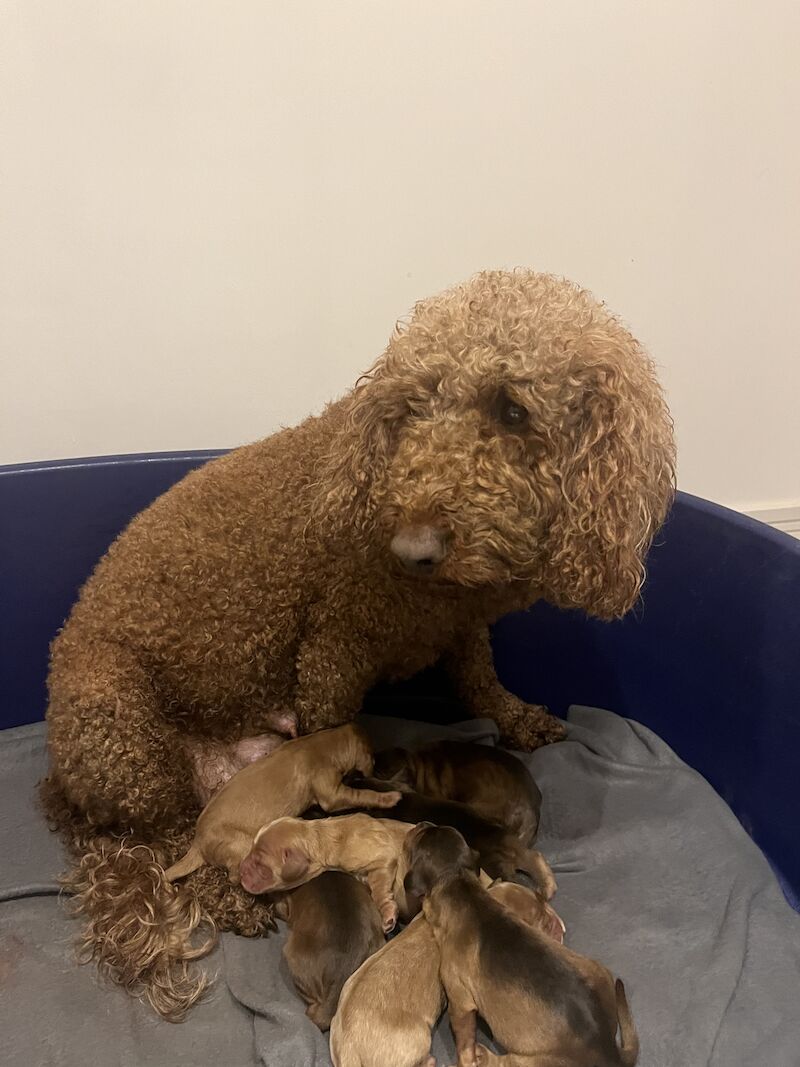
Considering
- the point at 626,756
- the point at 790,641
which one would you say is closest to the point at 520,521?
the point at 790,641

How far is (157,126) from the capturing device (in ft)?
4.62

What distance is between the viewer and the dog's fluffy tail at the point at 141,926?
3.82 ft

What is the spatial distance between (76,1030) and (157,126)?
1.39 meters

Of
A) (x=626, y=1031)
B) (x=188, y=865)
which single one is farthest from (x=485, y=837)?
(x=188, y=865)

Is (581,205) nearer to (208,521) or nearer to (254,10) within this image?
(254,10)

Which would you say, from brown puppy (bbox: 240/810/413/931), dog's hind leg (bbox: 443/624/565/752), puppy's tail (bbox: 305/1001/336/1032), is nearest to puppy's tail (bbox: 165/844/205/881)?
brown puppy (bbox: 240/810/413/931)

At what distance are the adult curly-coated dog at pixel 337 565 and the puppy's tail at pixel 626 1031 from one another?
1.58ft

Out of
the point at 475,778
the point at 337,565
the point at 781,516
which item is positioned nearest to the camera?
the point at 337,565

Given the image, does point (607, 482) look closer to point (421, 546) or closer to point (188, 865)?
point (421, 546)

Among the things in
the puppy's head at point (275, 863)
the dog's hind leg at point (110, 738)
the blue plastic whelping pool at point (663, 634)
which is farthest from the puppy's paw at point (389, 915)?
the blue plastic whelping pool at point (663, 634)

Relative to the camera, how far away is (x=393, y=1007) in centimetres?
99

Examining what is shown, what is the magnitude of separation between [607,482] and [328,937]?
2.23 ft

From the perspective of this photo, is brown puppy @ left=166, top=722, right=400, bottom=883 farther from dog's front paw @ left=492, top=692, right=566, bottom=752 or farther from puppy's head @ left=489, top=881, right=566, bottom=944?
dog's front paw @ left=492, top=692, right=566, bottom=752

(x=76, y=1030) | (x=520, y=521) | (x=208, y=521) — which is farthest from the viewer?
(x=208, y=521)
